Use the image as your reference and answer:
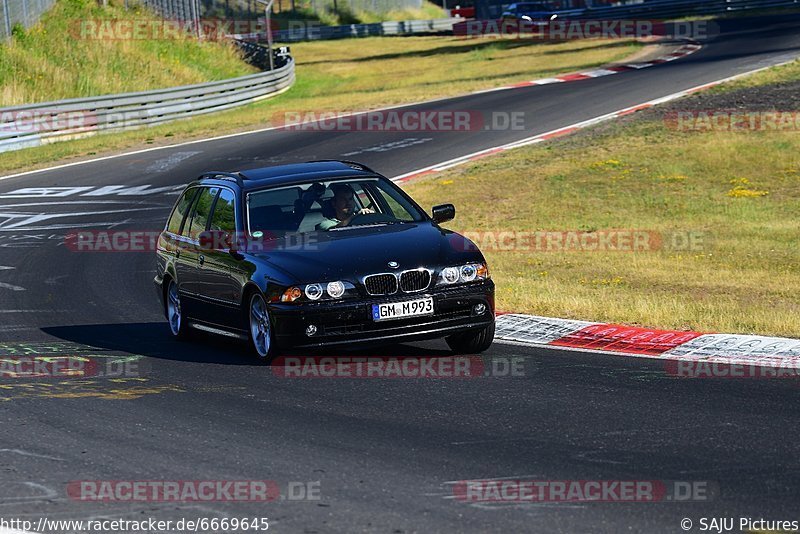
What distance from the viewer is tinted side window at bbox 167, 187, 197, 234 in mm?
12305

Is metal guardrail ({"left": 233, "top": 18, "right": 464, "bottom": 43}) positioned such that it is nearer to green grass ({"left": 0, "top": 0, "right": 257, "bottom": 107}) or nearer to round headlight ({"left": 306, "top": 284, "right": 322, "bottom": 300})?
green grass ({"left": 0, "top": 0, "right": 257, "bottom": 107})

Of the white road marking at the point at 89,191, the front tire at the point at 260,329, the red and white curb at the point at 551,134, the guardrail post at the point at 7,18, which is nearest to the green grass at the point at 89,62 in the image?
the guardrail post at the point at 7,18

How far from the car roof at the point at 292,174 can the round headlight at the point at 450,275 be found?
1.65 meters

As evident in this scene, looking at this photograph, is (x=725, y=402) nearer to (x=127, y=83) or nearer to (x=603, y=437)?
(x=603, y=437)

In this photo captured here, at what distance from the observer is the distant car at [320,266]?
9820 mm

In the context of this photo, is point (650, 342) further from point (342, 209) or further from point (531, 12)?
point (531, 12)

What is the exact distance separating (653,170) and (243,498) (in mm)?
18832

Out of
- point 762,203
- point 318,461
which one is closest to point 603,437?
point 318,461

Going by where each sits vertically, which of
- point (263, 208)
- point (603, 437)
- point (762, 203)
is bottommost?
point (762, 203)

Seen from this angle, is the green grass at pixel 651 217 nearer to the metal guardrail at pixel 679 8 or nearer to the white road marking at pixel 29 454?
the white road marking at pixel 29 454

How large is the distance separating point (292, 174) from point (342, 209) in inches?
26.8

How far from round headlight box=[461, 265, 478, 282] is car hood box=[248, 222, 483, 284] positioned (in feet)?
0.20

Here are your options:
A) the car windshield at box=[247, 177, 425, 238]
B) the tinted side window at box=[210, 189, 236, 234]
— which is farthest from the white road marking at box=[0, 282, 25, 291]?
the car windshield at box=[247, 177, 425, 238]

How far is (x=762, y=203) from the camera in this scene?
2138 cm
